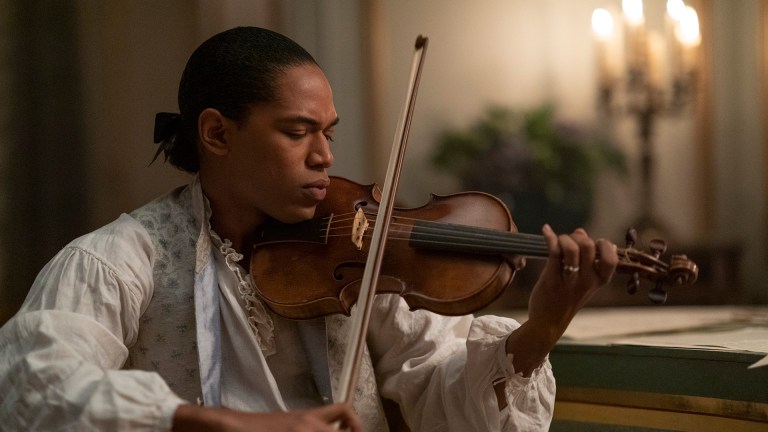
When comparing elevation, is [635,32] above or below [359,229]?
above

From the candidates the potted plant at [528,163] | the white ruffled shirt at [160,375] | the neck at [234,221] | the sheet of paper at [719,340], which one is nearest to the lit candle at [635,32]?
the potted plant at [528,163]

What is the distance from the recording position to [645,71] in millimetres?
2973

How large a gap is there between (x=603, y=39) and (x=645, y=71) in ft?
0.68

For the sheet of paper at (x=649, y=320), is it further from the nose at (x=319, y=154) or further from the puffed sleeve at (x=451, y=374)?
the nose at (x=319, y=154)

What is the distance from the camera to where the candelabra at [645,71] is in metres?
2.86

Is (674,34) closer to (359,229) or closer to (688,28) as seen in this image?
(688,28)

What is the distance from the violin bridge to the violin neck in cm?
7

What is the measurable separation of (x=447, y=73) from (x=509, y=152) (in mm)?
341

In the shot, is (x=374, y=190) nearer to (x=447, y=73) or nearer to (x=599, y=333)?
(x=599, y=333)

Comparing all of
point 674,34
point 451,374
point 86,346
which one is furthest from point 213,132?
point 674,34

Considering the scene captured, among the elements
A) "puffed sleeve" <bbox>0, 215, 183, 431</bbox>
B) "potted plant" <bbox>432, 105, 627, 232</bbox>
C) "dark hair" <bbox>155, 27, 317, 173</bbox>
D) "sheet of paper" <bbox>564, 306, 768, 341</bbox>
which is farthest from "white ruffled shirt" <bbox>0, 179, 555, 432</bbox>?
"potted plant" <bbox>432, 105, 627, 232</bbox>

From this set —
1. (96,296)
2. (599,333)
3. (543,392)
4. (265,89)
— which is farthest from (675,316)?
(96,296)

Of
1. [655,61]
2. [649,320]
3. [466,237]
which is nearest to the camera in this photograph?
[466,237]

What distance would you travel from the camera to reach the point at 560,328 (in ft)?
3.57
